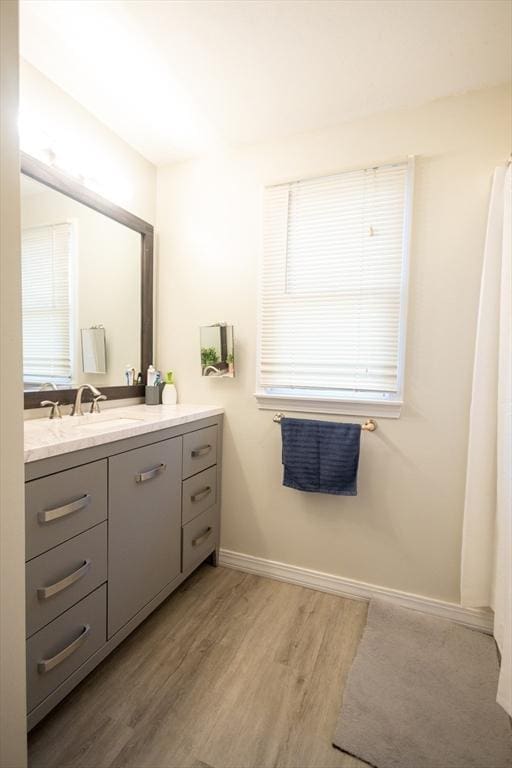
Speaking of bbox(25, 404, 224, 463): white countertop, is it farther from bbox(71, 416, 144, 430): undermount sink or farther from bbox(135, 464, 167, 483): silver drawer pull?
bbox(135, 464, 167, 483): silver drawer pull

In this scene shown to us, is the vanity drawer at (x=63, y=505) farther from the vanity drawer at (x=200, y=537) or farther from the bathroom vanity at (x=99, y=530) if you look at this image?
the vanity drawer at (x=200, y=537)

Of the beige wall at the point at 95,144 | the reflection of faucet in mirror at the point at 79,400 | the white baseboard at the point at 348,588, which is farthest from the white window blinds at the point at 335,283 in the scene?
the white baseboard at the point at 348,588

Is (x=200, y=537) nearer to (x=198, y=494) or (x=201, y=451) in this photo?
(x=198, y=494)

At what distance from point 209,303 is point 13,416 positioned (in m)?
1.48

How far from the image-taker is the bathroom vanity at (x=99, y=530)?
3.40 ft

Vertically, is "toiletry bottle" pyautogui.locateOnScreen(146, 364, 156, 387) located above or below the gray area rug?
above

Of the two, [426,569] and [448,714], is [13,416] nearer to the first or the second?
[448,714]

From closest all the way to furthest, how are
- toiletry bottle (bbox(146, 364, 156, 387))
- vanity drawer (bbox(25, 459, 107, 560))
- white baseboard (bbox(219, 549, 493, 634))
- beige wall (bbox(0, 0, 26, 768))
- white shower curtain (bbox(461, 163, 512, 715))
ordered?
beige wall (bbox(0, 0, 26, 768)), vanity drawer (bbox(25, 459, 107, 560)), white shower curtain (bbox(461, 163, 512, 715)), white baseboard (bbox(219, 549, 493, 634)), toiletry bottle (bbox(146, 364, 156, 387))

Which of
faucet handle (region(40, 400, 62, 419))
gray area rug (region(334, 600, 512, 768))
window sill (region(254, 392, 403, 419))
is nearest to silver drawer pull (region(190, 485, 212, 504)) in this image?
window sill (region(254, 392, 403, 419))

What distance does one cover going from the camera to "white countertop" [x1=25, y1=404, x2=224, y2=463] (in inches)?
42.2

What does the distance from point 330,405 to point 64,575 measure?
1362 millimetres

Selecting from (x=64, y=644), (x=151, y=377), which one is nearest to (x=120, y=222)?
(x=151, y=377)

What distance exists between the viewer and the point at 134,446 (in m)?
1.39

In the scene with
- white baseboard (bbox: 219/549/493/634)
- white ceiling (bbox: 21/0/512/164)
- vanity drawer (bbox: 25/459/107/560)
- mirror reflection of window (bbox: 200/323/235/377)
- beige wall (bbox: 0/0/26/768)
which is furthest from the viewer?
mirror reflection of window (bbox: 200/323/235/377)
